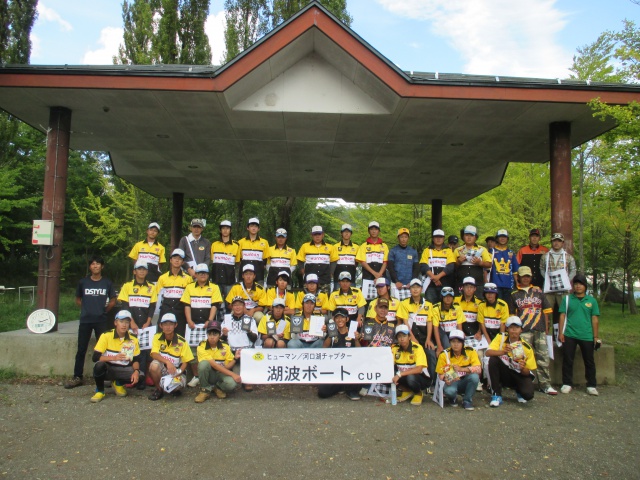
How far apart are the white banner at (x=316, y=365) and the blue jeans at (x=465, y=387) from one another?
2.66ft

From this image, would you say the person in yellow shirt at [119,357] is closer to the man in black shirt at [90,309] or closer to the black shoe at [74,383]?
the man in black shirt at [90,309]

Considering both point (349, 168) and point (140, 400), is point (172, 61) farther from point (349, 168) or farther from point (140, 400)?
point (140, 400)

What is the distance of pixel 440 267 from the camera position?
327 inches

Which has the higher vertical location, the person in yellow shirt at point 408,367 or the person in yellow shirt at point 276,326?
the person in yellow shirt at point 276,326

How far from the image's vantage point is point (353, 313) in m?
7.62

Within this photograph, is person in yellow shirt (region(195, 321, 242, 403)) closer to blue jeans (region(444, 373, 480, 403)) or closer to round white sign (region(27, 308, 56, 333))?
blue jeans (region(444, 373, 480, 403))

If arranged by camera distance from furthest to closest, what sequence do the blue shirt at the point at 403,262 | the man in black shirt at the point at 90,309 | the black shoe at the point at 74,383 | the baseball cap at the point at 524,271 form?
the blue shirt at the point at 403,262, the baseball cap at the point at 524,271, the man in black shirt at the point at 90,309, the black shoe at the point at 74,383

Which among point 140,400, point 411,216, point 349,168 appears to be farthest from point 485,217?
point 140,400

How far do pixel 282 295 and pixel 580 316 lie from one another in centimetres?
475

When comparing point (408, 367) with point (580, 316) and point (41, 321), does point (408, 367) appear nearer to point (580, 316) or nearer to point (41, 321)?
point (580, 316)

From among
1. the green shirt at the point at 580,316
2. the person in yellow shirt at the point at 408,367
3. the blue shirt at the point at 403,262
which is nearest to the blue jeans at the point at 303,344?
the person in yellow shirt at the point at 408,367

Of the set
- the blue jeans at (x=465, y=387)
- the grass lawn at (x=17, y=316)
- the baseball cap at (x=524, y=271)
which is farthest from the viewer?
the grass lawn at (x=17, y=316)

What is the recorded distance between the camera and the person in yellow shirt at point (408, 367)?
6.37m

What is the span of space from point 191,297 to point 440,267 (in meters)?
4.35
